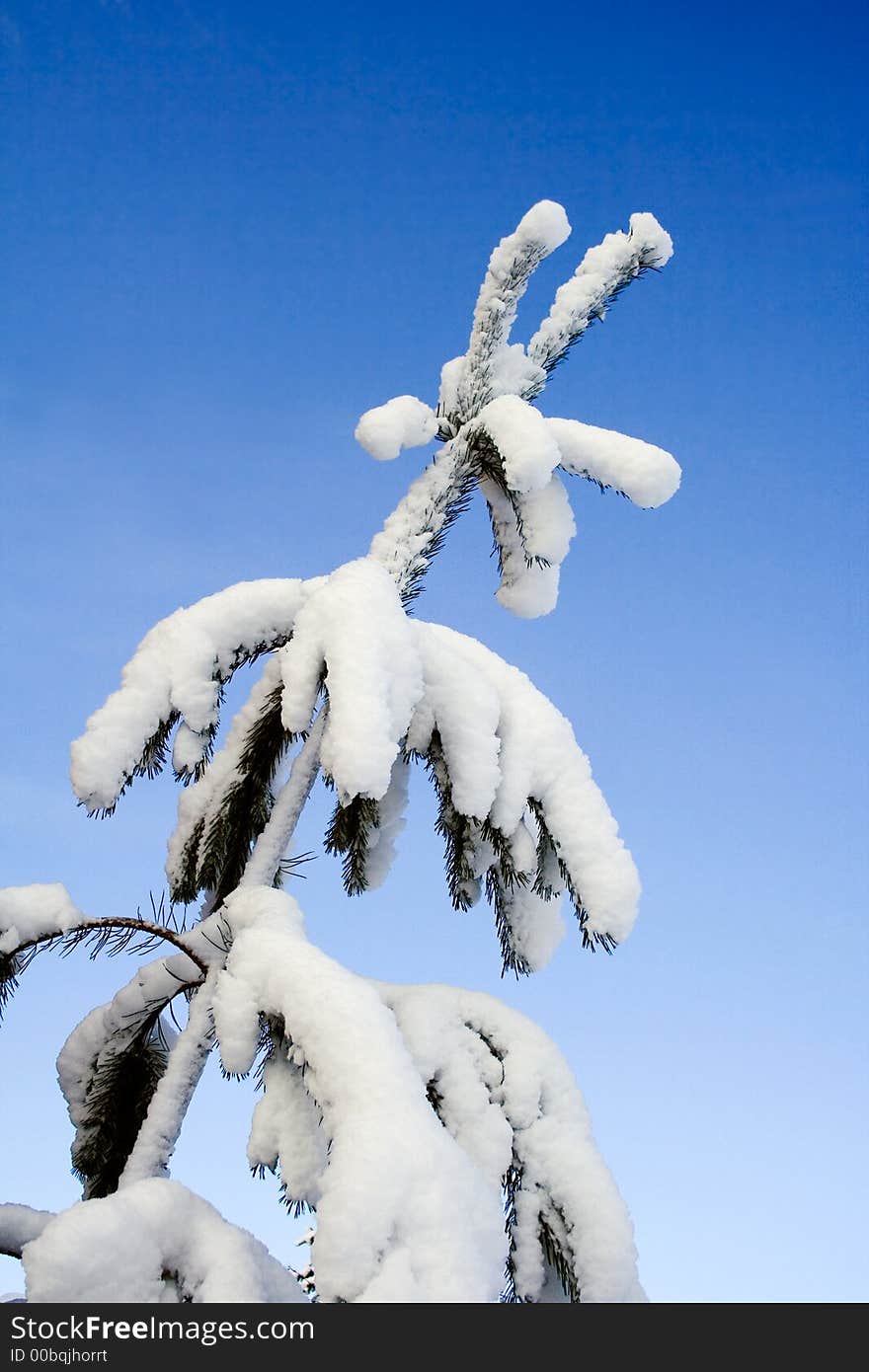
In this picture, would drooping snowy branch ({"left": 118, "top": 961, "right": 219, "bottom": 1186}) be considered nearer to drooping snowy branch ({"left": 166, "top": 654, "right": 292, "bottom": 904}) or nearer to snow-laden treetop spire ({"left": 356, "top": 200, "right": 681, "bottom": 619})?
drooping snowy branch ({"left": 166, "top": 654, "right": 292, "bottom": 904})

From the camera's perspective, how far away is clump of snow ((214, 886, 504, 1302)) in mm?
1806

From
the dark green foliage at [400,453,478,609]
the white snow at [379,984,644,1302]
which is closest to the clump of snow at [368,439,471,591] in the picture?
the dark green foliage at [400,453,478,609]

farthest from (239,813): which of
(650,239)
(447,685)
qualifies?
(650,239)

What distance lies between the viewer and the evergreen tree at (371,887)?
204cm

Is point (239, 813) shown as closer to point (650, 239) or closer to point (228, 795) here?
point (228, 795)

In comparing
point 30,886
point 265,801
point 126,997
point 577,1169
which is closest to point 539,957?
point 577,1169

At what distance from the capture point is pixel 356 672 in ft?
8.51

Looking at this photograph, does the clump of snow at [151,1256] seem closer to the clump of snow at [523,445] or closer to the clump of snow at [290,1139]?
the clump of snow at [290,1139]

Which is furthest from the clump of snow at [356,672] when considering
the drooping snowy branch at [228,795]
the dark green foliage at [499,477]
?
the dark green foliage at [499,477]

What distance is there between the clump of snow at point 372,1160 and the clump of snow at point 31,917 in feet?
2.59

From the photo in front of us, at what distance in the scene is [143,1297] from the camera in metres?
2.14

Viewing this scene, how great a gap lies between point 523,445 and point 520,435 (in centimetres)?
5

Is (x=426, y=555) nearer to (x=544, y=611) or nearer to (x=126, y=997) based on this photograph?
(x=544, y=611)

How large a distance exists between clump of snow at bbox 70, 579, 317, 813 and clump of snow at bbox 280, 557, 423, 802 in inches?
11.3
